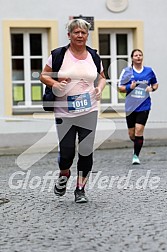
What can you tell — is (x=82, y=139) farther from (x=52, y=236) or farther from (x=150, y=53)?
(x=150, y=53)

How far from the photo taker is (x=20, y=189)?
9.57 m

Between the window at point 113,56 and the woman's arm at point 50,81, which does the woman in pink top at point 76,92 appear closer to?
the woman's arm at point 50,81

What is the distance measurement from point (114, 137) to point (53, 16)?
3.03m

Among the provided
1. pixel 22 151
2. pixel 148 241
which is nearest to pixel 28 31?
pixel 22 151

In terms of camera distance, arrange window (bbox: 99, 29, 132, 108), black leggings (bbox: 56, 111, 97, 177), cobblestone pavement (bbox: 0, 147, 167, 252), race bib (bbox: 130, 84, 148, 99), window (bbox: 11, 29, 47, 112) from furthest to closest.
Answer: window (bbox: 99, 29, 132, 108) < window (bbox: 11, 29, 47, 112) < race bib (bbox: 130, 84, 148, 99) < black leggings (bbox: 56, 111, 97, 177) < cobblestone pavement (bbox: 0, 147, 167, 252)

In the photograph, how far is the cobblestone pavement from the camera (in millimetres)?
5965

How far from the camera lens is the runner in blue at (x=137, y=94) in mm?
12641

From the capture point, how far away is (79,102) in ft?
25.6

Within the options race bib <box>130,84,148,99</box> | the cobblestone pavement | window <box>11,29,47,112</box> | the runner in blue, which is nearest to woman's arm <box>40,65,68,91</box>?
the cobblestone pavement

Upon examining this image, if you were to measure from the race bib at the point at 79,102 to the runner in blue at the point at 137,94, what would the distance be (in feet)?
15.9

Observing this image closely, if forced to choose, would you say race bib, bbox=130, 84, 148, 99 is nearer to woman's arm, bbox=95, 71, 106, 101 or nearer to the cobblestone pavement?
the cobblestone pavement

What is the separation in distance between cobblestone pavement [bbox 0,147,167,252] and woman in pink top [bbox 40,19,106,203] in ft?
2.12

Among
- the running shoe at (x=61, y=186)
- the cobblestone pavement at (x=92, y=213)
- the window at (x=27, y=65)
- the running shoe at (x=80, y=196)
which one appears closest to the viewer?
the cobblestone pavement at (x=92, y=213)

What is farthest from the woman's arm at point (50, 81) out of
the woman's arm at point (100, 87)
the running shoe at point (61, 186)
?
the running shoe at point (61, 186)
